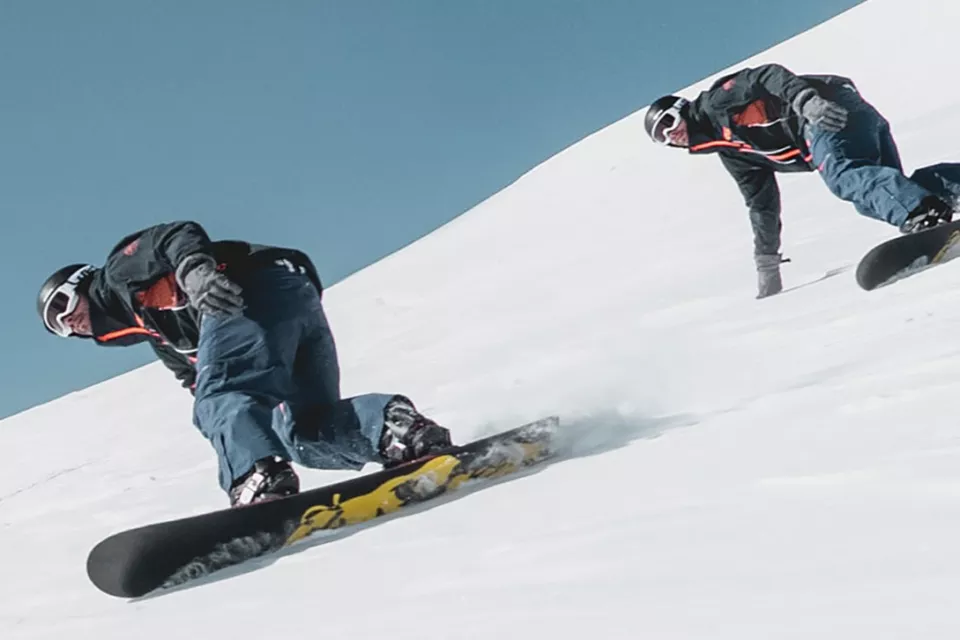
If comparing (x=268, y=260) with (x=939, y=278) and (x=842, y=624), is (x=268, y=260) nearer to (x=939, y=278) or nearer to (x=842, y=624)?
(x=939, y=278)

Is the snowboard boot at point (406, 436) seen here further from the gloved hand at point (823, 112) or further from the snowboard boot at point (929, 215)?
the gloved hand at point (823, 112)

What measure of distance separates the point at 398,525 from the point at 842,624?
5.54 feet

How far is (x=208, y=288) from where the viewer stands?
334 cm

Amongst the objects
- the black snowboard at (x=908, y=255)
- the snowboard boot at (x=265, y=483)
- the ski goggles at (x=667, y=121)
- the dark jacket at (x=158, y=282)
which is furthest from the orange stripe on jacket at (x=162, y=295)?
the ski goggles at (x=667, y=121)

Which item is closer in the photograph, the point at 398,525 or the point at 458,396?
the point at 398,525

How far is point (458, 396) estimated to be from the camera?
6.36 m

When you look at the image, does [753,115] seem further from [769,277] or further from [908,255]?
[908,255]

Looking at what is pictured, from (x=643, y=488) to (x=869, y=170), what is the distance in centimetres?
331

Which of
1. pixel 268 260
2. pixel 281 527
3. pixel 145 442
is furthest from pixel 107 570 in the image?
pixel 145 442

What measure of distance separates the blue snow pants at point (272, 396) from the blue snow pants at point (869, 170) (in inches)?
109

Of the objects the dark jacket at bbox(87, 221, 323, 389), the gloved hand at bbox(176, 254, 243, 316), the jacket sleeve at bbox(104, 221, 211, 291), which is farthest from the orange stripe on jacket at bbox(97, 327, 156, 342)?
the gloved hand at bbox(176, 254, 243, 316)

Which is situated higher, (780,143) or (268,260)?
(780,143)

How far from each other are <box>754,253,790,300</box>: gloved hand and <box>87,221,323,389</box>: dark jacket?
3052mm

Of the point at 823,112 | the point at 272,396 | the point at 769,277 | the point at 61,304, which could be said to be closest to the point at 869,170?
the point at 823,112
